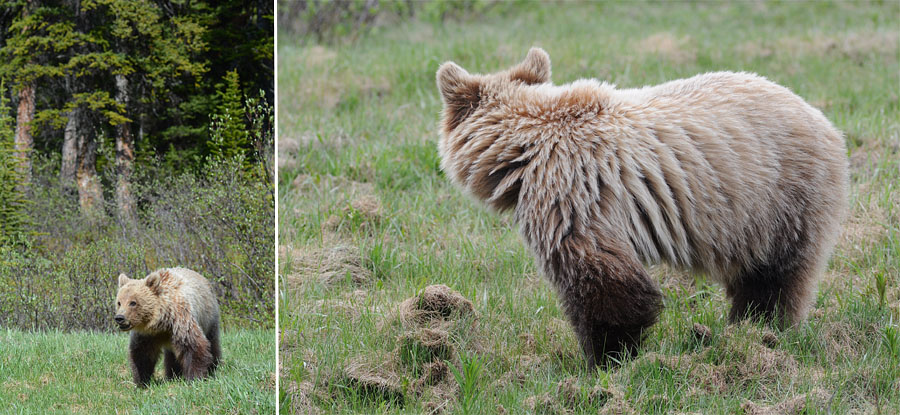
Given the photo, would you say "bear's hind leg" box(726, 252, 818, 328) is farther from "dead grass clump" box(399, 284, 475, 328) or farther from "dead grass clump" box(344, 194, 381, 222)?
"dead grass clump" box(344, 194, 381, 222)

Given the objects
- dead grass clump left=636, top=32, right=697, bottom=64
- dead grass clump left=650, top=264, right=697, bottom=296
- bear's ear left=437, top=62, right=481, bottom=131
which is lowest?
dead grass clump left=650, top=264, right=697, bottom=296

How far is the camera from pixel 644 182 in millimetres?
4371

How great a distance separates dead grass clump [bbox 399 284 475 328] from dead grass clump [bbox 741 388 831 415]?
1.70m

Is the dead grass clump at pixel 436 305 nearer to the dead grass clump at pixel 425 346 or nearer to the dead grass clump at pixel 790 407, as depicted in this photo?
the dead grass clump at pixel 425 346

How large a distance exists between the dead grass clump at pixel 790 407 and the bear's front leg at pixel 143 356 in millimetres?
2875

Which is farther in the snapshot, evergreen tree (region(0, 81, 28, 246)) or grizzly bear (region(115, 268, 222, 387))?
grizzly bear (region(115, 268, 222, 387))

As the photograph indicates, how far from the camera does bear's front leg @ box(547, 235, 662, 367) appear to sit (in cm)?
405

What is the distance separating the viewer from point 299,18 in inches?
517

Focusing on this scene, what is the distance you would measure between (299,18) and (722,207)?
9893mm

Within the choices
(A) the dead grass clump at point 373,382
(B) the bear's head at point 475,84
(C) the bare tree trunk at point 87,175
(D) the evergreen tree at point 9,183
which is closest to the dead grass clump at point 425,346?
(A) the dead grass clump at point 373,382

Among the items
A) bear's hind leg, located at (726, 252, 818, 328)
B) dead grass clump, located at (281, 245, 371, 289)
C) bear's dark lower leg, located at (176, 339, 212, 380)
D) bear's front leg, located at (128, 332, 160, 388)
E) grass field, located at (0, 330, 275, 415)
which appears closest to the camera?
grass field, located at (0, 330, 275, 415)

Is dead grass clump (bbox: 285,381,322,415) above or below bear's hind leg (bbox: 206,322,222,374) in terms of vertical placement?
below

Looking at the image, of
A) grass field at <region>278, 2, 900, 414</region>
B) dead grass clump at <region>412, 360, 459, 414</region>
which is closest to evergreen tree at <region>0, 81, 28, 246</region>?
grass field at <region>278, 2, 900, 414</region>

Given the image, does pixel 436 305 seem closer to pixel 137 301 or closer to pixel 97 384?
pixel 137 301
